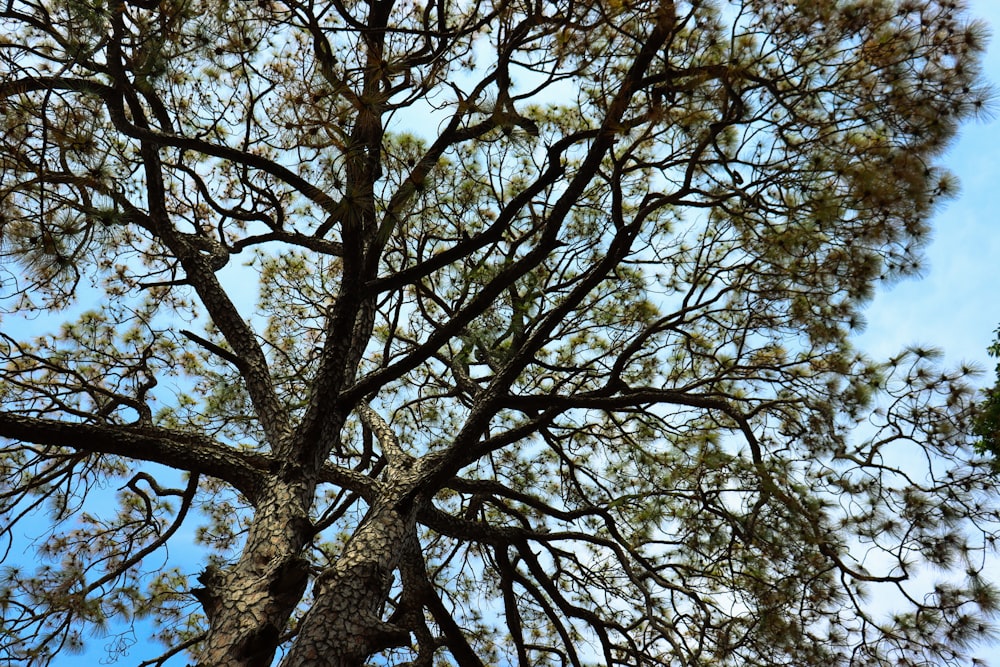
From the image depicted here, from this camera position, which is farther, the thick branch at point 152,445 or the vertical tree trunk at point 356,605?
the thick branch at point 152,445

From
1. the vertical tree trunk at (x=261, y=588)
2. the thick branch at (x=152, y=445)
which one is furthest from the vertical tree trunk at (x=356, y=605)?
the thick branch at (x=152, y=445)

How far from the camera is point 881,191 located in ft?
8.68

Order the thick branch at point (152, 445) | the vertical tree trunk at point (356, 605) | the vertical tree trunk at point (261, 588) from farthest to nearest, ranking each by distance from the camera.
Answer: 1. the thick branch at point (152, 445)
2. the vertical tree trunk at point (356, 605)
3. the vertical tree trunk at point (261, 588)

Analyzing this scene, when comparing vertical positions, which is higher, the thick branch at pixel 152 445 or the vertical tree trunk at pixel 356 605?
the thick branch at pixel 152 445

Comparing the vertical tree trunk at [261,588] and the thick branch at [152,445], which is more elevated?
the thick branch at [152,445]

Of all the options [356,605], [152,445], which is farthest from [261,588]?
[152,445]

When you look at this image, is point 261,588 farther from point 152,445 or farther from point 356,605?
point 152,445

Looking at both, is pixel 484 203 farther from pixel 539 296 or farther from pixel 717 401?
pixel 717 401

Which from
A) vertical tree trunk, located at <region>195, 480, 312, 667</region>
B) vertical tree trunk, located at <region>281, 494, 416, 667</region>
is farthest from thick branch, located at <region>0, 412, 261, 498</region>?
vertical tree trunk, located at <region>281, 494, 416, 667</region>

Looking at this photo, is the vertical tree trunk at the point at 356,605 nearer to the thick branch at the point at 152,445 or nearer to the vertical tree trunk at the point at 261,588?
the vertical tree trunk at the point at 261,588

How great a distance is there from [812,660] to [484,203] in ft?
10.1

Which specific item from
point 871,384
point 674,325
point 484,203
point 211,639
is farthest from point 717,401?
point 211,639

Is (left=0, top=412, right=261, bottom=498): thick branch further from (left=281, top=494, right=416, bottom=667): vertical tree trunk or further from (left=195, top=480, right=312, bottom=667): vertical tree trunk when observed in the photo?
(left=281, top=494, right=416, bottom=667): vertical tree trunk

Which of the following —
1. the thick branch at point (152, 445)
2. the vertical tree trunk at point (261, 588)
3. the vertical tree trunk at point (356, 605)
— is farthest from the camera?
the thick branch at point (152, 445)
